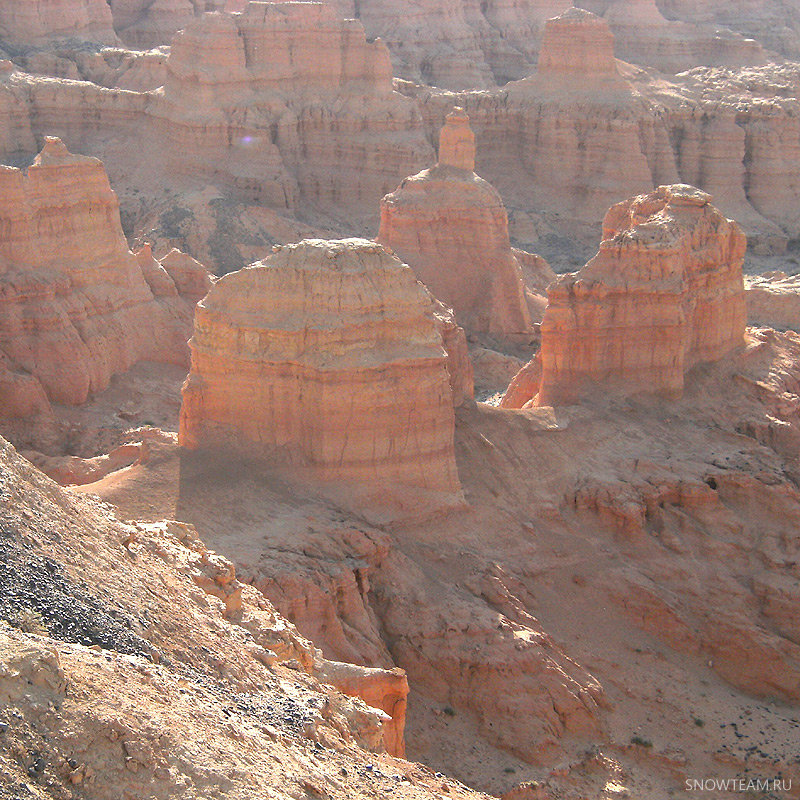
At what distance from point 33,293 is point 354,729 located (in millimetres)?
25373

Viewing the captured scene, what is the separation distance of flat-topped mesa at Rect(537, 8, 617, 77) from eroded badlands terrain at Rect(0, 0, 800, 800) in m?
21.3

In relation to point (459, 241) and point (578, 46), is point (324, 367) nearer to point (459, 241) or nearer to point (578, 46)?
point (459, 241)

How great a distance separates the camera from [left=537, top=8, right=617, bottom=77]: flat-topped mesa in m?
69.3

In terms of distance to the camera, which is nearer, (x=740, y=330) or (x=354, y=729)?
(x=354, y=729)

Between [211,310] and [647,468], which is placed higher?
[211,310]

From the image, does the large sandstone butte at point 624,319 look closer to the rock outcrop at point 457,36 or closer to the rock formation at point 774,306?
the rock formation at point 774,306

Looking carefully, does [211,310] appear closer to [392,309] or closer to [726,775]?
[392,309]

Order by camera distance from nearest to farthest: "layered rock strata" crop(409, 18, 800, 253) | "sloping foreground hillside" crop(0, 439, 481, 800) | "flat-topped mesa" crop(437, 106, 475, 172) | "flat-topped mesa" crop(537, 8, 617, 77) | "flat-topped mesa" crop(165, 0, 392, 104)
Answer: "sloping foreground hillside" crop(0, 439, 481, 800), "flat-topped mesa" crop(437, 106, 475, 172), "flat-topped mesa" crop(165, 0, 392, 104), "layered rock strata" crop(409, 18, 800, 253), "flat-topped mesa" crop(537, 8, 617, 77)

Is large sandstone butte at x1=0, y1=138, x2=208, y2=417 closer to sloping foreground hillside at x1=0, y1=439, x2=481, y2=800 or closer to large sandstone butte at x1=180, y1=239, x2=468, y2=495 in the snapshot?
large sandstone butte at x1=180, y1=239, x2=468, y2=495

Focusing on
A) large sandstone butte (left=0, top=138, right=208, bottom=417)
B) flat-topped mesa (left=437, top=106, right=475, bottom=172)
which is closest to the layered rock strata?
Answer: flat-topped mesa (left=437, top=106, right=475, bottom=172)

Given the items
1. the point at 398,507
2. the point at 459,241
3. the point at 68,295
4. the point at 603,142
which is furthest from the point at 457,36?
the point at 398,507

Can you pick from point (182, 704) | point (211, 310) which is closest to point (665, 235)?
point (211, 310)

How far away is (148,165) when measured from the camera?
62.0 meters

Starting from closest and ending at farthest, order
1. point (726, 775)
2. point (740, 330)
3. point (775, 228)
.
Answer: point (726, 775), point (740, 330), point (775, 228)
